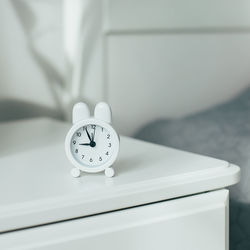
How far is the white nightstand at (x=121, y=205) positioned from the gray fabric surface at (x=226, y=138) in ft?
0.46

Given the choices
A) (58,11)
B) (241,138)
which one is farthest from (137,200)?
(58,11)

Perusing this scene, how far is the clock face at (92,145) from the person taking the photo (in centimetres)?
69

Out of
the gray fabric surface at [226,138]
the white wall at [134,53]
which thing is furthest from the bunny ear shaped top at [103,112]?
the white wall at [134,53]

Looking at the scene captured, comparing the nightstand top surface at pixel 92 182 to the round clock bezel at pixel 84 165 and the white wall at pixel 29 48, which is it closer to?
the round clock bezel at pixel 84 165

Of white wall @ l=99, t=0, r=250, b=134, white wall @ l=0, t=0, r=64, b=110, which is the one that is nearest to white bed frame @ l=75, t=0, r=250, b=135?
white wall @ l=99, t=0, r=250, b=134

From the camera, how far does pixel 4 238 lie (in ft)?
1.86

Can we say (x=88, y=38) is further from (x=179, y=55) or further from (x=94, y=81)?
(x=179, y=55)

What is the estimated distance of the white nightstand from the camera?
587 millimetres

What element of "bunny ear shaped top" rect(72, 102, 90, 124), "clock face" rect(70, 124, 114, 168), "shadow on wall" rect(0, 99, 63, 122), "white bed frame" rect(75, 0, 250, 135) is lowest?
"shadow on wall" rect(0, 99, 63, 122)

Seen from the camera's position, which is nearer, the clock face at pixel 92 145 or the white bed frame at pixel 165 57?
the clock face at pixel 92 145

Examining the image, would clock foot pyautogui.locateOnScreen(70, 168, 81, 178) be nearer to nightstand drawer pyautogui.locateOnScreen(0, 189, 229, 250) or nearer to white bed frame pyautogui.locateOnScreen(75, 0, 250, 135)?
nightstand drawer pyautogui.locateOnScreen(0, 189, 229, 250)

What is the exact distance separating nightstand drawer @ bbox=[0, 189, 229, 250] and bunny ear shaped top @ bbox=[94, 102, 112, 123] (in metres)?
0.13

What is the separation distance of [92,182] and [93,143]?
0.06 metres

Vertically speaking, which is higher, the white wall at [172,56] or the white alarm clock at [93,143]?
the white alarm clock at [93,143]
